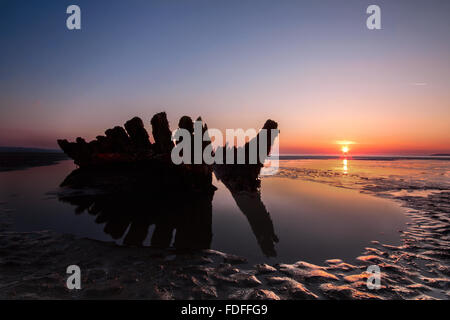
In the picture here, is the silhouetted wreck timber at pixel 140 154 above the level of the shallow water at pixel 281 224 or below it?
above

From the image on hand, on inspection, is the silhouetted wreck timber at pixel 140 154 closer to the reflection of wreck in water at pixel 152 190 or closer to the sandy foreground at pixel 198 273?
the reflection of wreck in water at pixel 152 190

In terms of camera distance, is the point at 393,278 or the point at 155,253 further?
the point at 155,253

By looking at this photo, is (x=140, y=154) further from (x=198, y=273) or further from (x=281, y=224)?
(x=198, y=273)

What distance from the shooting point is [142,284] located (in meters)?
4.36

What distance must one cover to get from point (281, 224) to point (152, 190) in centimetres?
1232

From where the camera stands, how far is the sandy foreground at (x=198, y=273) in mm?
4102

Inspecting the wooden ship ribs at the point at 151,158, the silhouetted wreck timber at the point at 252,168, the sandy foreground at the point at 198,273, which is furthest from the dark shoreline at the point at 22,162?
the sandy foreground at the point at 198,273

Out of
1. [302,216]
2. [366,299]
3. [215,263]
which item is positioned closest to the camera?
[366,299]

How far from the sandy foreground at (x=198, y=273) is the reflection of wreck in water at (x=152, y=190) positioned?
3.68ft

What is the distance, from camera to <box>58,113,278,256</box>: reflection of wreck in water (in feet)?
25.4

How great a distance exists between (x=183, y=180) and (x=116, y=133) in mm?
12000
